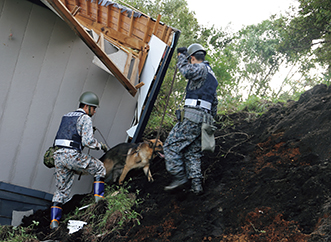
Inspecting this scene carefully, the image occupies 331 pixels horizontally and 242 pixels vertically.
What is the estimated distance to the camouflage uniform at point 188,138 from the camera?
139 inches

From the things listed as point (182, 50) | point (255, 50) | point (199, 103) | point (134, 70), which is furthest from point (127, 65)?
point (255, 50)

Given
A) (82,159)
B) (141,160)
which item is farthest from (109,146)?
(82,159)

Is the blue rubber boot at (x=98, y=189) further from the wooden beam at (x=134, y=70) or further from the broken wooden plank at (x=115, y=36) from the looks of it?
the broken wooden plank at (x=115, y=36)

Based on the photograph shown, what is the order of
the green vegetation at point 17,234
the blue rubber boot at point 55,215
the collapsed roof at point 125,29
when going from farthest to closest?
1. the collapsed roof at point 125,29
2. the blue rubber boot at point 55,215
3. the green vegetation at point 17,234

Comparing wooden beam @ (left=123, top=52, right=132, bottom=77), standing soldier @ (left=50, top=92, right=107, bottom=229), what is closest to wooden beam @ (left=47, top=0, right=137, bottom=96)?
wooden beam @ (left=123, top=52, right=132, bottom=77)

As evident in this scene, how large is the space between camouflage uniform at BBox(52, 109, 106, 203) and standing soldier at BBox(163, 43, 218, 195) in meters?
1.25

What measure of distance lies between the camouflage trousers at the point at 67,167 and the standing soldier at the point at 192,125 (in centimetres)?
129

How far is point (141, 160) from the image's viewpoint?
15.7 ft

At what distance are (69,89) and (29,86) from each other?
638mm

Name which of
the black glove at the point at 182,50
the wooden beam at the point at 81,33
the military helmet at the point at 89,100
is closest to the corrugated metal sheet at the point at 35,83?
the military helmet at the point at 89,100

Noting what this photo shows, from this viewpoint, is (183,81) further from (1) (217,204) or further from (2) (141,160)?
(1) (217,204)

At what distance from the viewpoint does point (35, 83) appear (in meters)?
4.53

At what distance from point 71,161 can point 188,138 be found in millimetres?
1786

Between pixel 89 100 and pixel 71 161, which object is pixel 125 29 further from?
pixel 71 161
